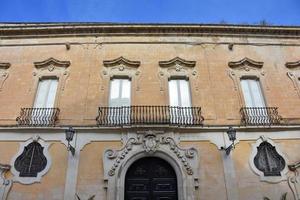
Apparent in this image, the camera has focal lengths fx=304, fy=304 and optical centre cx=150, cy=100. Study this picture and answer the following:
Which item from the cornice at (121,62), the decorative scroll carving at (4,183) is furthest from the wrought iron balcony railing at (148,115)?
the decorative scroll carving at (4,183)

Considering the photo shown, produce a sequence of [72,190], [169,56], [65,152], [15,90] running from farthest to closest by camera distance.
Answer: [169,56] < [15,90] < [65,152] < [72,190]

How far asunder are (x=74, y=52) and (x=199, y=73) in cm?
541

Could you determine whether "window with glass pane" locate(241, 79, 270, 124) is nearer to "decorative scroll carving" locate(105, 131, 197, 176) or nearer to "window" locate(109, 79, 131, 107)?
"decorative scroll carving" locate(105, 131, 197, 176)

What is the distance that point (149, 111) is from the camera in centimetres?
1129

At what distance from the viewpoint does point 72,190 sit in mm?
9844

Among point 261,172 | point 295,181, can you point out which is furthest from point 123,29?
point 295,181

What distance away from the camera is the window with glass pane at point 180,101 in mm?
11227

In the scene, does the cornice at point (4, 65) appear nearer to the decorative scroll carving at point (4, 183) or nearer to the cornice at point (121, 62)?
the cornice at point (121, 62)

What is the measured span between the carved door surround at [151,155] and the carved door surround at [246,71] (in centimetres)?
388

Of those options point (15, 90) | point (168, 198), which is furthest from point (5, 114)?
point (168, 198)

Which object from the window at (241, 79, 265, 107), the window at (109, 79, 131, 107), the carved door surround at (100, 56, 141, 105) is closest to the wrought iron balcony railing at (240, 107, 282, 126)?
the window at (241, 79, 265, 107)

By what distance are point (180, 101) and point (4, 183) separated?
682 cm

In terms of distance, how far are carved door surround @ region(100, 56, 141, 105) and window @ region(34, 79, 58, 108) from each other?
1999mm

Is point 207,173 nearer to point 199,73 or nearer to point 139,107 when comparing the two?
point 139,107
